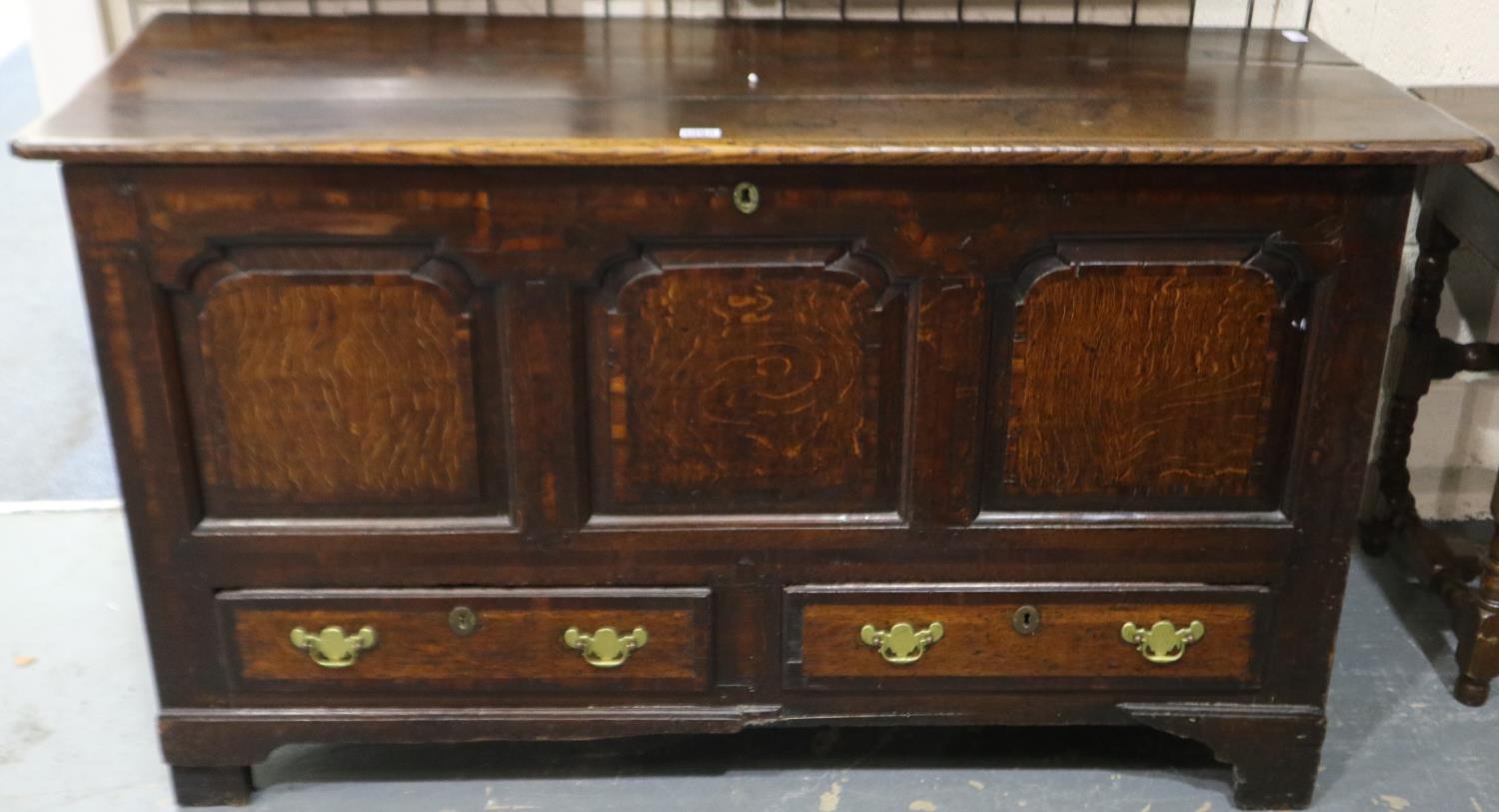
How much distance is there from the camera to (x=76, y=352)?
362 cm

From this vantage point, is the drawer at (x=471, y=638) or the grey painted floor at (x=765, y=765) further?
→ the grey painted floor at (x=765, y=765)

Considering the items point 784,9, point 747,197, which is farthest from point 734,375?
point 784,9

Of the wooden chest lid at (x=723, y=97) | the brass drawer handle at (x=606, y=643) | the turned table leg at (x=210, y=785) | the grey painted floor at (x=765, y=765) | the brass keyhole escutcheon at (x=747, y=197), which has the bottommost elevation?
the grey painted floor at (x=765, y=765)

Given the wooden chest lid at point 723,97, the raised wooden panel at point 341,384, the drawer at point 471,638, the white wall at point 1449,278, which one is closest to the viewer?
the wooden chest lid at point 723,97

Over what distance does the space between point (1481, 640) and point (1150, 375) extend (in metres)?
0.88

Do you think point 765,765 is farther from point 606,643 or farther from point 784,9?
point 784,9

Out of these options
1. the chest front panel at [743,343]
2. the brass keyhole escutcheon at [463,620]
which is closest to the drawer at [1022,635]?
the chest front panel at [743,343]

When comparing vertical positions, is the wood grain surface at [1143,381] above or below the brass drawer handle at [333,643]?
above

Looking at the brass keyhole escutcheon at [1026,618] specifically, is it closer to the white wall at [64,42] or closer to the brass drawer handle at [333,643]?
the brass drawer handle at [333,643]

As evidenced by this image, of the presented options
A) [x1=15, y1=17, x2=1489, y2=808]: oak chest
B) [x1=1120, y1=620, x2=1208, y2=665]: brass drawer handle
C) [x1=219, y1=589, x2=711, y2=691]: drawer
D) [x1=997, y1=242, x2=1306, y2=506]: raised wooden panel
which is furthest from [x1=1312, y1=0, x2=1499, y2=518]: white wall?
[x1=219, y1=589, x2=711, y2=691]: drawer

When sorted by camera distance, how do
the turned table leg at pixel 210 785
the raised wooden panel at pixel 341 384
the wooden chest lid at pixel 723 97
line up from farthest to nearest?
the turned table leg at pixel 210 785, the raised wooden panel at pixel 341 384, the wooden chest lid at pixel 723 97

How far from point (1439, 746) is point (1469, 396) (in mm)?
798

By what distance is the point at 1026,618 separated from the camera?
2.19 m

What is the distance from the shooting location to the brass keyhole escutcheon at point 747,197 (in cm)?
191
